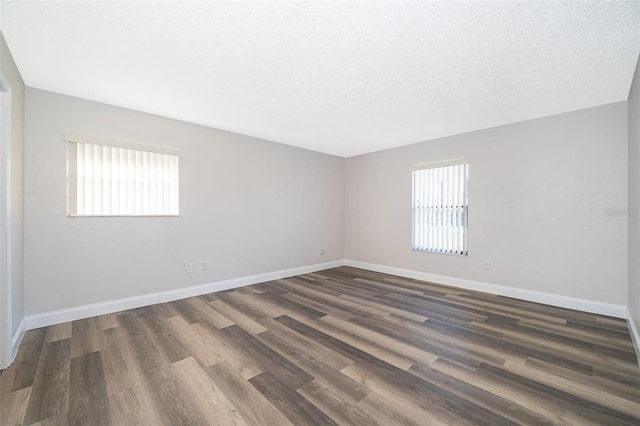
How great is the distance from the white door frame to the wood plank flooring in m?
0.24

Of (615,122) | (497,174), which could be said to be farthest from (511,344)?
(615,122)

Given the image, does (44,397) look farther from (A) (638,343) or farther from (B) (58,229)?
(A) (638,343)

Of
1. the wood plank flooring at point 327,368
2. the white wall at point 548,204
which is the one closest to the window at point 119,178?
the wood plank flooring at point 327,368

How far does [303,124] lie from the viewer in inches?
152

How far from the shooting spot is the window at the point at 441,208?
14.0 feet

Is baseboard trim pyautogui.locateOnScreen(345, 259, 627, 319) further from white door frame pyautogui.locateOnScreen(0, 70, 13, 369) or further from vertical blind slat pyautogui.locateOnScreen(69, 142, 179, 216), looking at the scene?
white door frame pyautogui.locateOnScreen(0, 70, 13, 369)

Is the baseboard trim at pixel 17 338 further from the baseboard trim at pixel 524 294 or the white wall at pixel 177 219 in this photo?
the baseboard trim at pixel 524 294

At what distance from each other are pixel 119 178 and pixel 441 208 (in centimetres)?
477

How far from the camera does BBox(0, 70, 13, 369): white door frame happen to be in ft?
6.54

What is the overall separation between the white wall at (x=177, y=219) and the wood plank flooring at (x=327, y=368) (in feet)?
1.75

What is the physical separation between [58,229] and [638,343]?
565 cm

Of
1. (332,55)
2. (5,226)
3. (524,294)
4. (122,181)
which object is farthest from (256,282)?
(524,294)

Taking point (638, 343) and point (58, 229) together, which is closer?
point (638, 343)

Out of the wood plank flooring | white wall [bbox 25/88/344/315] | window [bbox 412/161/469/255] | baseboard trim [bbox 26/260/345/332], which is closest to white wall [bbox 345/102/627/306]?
window [bbox 412/161/469/255]
